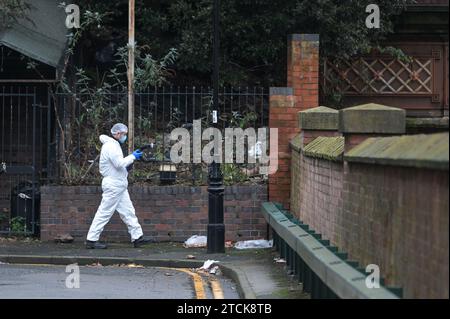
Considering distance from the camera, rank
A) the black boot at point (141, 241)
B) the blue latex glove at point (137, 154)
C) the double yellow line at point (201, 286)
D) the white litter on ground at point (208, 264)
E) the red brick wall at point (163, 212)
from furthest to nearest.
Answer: the red brick wall at point (163, 212)
the black boot at point (141, 241)
the blue latex glove at point (137, 154)
the white litter on ground at point (208, 264)
the double yellow line at point (201, 286)

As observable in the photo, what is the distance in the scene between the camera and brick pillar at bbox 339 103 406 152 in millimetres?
7555

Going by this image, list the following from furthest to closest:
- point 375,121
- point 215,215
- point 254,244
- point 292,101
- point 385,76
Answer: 1. point 385,76
2. point 292,101
3. point 254,244
4. point 215,215
5. point 375,121

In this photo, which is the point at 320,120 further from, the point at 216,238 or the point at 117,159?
the point at 117,159

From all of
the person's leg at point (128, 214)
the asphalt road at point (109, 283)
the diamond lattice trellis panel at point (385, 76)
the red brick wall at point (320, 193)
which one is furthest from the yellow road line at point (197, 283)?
the diamond lattice trellis panel at point (385, 76)

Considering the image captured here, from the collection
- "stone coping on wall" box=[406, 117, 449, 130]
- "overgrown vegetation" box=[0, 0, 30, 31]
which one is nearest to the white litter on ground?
"stone coping on wall" box=[406, 117, 449, 130]

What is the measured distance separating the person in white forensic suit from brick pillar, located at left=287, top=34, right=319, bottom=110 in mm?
3004

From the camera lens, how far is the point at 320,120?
11953 millimetres

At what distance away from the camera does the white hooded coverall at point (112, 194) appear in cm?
1424

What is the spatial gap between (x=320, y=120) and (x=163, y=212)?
4.27 m

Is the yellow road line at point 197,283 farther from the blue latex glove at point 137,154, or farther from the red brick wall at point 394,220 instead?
the blue latex glove at point 137,154

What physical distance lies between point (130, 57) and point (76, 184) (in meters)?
2.46

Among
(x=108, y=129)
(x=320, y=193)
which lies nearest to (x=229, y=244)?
(x=108, y=129)

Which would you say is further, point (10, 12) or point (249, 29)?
point (249, 29)

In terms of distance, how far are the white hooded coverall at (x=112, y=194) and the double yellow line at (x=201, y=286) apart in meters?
1.81
